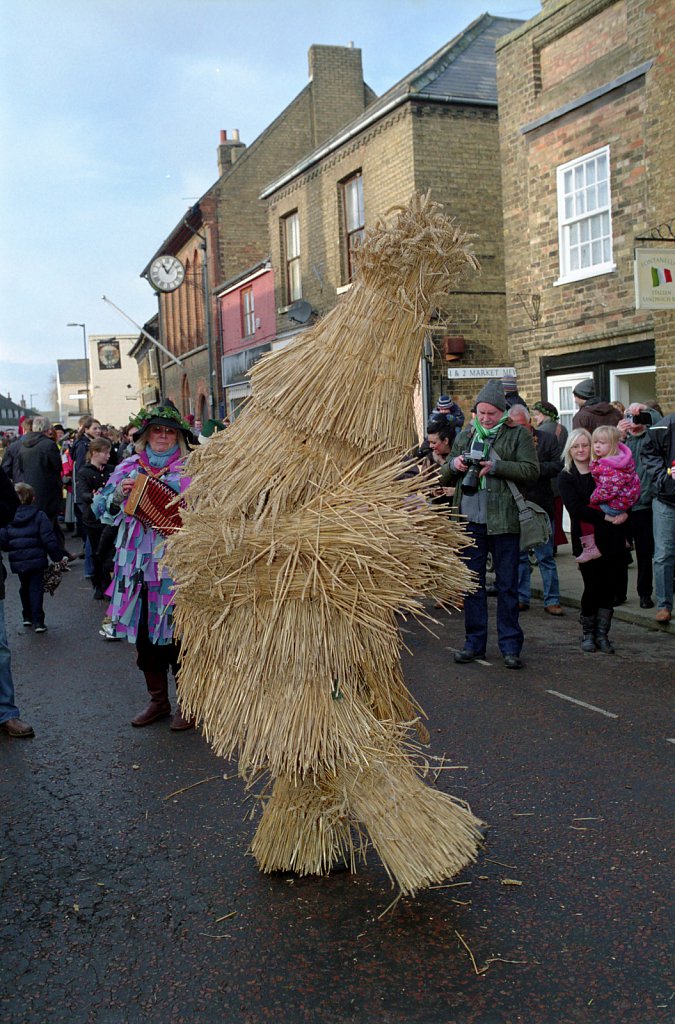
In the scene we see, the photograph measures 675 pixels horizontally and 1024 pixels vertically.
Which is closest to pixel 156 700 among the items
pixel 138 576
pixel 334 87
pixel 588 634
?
pixel 138 576

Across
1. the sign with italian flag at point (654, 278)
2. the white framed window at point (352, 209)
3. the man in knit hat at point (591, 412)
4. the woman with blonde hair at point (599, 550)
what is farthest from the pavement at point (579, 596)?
the white framed window at point (352, 209)

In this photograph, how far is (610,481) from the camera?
283 inches

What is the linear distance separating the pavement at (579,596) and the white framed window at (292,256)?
1290 cm

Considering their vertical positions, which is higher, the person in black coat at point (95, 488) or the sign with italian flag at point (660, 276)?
the sign with italian flag at point (660, 276)

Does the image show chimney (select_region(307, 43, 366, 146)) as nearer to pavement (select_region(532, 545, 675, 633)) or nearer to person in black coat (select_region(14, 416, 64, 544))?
person in black coat (select_region(14, 416, 64, 544))

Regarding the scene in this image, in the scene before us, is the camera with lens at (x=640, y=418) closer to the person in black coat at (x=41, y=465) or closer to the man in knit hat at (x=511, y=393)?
the man in knit hat at (x=511, y=393)

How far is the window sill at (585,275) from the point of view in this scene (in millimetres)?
12595

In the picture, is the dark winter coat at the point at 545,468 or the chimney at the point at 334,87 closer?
the dark winter coat at the point at 545,468

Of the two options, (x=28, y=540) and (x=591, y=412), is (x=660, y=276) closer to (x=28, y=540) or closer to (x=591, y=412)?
(x=591, y=412)

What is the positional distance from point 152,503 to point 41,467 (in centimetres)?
739

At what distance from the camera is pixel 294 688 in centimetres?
325

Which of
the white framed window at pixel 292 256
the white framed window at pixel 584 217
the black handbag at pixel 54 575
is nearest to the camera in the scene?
the black handbag at pixel 54 575

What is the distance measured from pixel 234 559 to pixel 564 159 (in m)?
11.9

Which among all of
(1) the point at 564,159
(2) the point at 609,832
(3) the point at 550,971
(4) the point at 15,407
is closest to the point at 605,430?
(2) the point at 609,832
